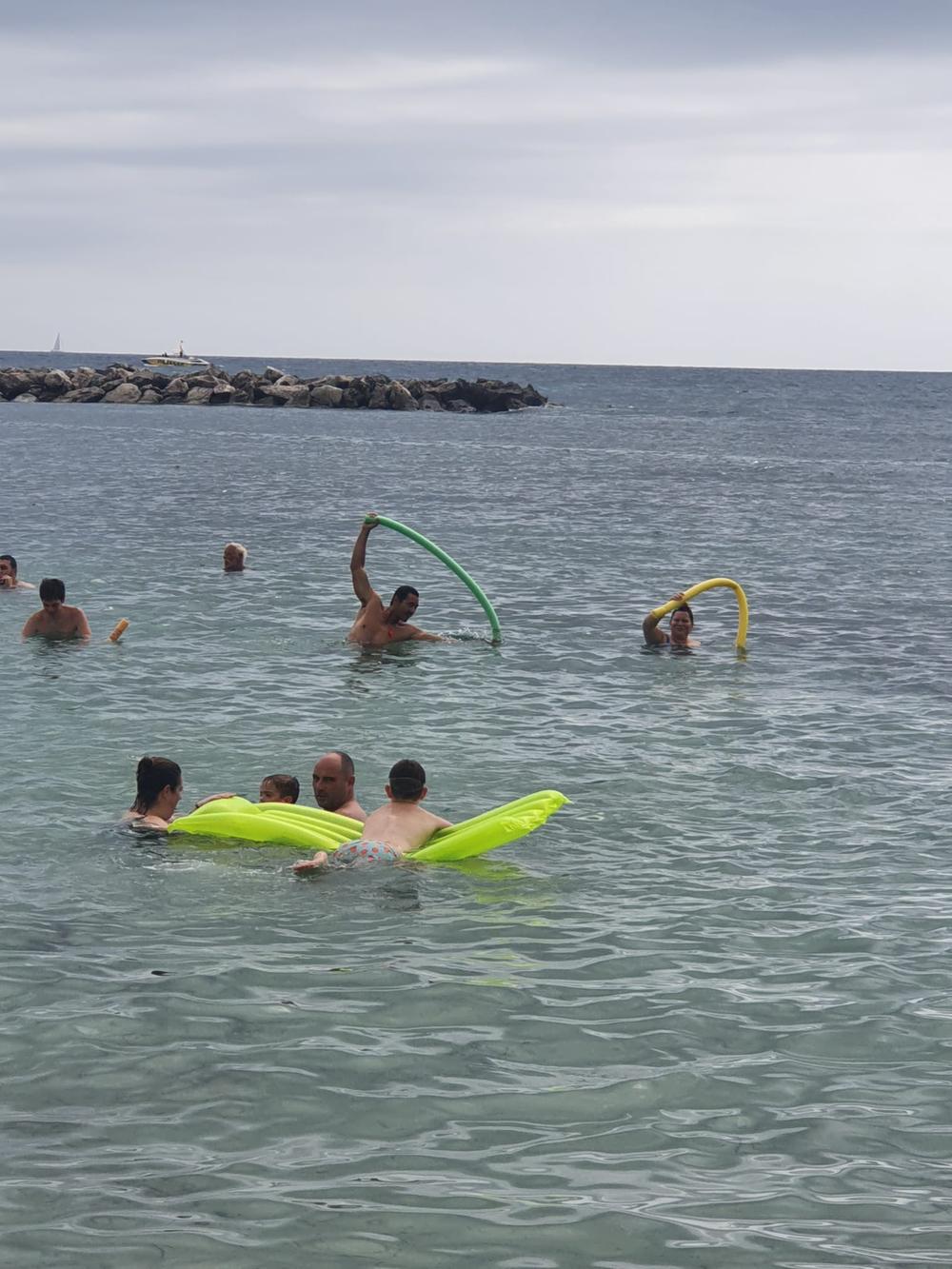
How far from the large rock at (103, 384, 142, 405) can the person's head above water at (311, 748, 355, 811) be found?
3776 inches

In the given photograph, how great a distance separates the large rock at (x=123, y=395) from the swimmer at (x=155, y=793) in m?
95.7

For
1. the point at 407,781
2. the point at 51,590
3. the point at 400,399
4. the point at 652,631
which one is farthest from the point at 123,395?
the point at 407,781

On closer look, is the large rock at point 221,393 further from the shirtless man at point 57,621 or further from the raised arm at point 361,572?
the raised arm at point 361,572

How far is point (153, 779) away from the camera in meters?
11.4

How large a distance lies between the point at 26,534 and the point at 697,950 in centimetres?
2624

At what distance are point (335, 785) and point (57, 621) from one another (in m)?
9.11

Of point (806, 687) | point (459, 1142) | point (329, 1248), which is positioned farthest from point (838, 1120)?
point (806, 687)

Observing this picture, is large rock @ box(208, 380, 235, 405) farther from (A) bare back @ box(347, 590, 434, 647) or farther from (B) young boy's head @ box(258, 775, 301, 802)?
(B) young boy's head @ box(258, 775, 301, 802)

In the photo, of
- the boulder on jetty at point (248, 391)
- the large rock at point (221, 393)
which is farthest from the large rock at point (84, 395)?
the large rock at point (221, 393)

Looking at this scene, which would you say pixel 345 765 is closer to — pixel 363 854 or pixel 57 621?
pixel 363 854

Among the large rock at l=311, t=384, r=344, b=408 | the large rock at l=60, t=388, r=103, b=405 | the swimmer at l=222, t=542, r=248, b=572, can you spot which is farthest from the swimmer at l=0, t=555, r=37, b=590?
the large rock at l=60, t=388, r=103, b=405

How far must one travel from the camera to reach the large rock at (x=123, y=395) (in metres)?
104

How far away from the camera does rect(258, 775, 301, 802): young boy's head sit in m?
11.8

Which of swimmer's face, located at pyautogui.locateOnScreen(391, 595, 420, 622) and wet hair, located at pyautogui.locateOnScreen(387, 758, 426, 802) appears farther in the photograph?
swimmer's face, located at pyautogui.locateOnScreen(391, 595, 420, 622)
